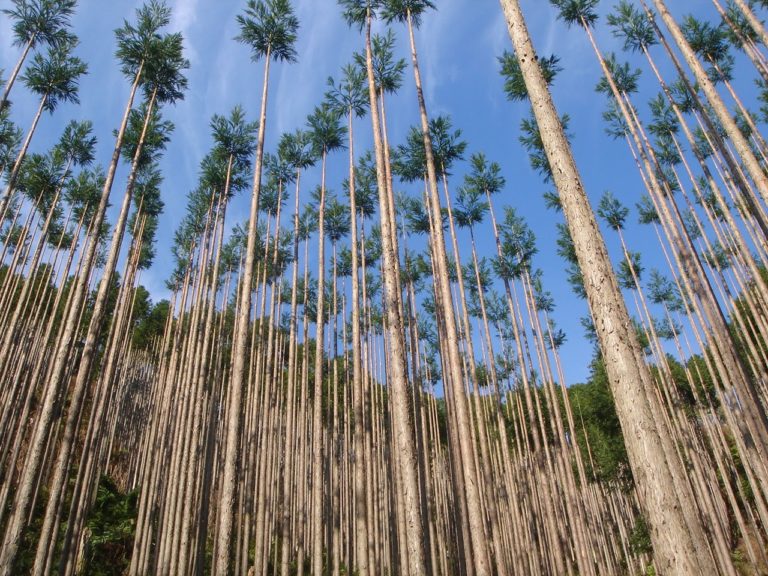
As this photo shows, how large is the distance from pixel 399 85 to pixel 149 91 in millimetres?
6783

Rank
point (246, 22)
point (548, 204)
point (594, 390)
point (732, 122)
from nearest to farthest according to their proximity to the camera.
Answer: point (732, 122), point (246, 22), point (548, 204), point (594, 390)

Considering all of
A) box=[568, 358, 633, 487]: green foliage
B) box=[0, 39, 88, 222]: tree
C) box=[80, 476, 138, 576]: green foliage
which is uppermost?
box=[0, 39, 88, 222]: tree

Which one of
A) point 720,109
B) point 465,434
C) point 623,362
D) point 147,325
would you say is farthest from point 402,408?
point 147,325

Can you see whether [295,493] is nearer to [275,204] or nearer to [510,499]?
[510,499]

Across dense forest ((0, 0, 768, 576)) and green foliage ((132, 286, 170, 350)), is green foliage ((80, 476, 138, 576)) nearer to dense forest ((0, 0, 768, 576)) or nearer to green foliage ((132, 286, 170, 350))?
dense forest ((0, 0, 768, 576))

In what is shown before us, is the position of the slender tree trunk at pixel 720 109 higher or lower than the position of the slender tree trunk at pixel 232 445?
higher

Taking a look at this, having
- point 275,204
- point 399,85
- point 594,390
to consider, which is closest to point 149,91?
point 275,204

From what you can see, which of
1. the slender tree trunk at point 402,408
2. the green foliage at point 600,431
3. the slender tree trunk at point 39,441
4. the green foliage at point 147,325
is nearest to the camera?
the slender tree trunk at point 402,408

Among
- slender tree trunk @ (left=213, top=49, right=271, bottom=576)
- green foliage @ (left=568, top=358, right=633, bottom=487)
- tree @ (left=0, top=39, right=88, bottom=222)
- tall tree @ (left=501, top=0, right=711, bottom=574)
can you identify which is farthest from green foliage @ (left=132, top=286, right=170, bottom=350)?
tall tree @ (left=501, top=0, right=711, bottom=574)

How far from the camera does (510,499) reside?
41.1 ft

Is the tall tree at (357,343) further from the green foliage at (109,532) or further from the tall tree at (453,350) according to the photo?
the green foliage at (109,532)

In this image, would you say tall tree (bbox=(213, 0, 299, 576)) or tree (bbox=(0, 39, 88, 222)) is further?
tree (bbox=(0, 39, 88, 222))

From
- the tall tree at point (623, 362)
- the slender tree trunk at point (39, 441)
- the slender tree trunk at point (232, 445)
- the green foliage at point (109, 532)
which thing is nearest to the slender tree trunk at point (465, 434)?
the slender tree trunk at point (232, 445)

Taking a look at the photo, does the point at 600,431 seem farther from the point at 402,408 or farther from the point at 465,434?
the point at 402,408
